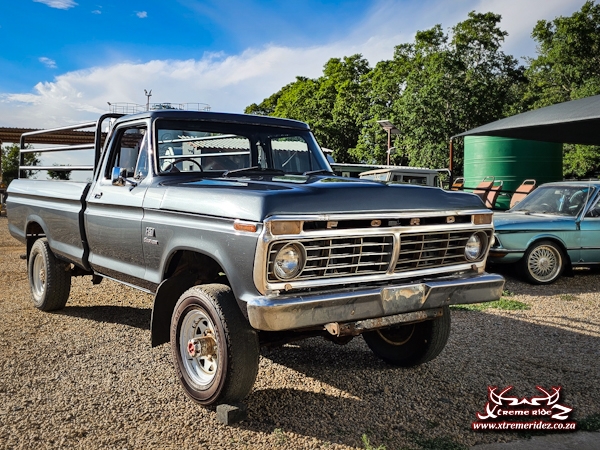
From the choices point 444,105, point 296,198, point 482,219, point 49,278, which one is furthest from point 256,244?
point 444,105

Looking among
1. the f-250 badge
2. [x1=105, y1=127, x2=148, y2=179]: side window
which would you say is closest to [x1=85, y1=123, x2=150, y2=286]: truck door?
[x1=105, y1=127, x2=148, y2=179]: side window

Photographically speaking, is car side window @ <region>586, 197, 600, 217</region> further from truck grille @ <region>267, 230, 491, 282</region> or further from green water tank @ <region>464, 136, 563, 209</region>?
green water tank @ <region>464, 136, 563, 209</region>

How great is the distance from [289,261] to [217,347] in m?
0.74

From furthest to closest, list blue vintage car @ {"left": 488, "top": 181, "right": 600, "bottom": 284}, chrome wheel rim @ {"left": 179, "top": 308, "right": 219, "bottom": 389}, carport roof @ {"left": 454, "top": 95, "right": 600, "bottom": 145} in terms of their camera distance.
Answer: carport roof @ {"left": 454, "top": 95, "right": 600, "bottom": 145}
blue vintage car @ {"left": 488, "top": 181, "right": 600, "bottom": 284}
chrome wheel rim @ {"left": 179, "top": 308, "right": 219, "bottom": 389}

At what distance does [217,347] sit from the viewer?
3.55 m

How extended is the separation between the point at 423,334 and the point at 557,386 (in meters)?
1.02

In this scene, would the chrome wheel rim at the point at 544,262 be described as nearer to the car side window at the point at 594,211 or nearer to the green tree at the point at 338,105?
the car side window at the point at 594,211

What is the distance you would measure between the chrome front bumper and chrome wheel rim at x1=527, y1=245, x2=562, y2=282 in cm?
487

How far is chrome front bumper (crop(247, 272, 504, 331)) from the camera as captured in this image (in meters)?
3.18

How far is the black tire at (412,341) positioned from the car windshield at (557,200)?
5.43 metres

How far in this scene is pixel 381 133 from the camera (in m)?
38.4

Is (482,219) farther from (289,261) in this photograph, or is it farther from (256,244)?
(256,244)

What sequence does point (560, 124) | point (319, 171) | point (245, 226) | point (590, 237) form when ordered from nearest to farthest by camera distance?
point (245, 226) < point (319, 171) < point (590, 237) < point (560, 124)

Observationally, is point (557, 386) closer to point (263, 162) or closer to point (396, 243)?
point (396, 243)
